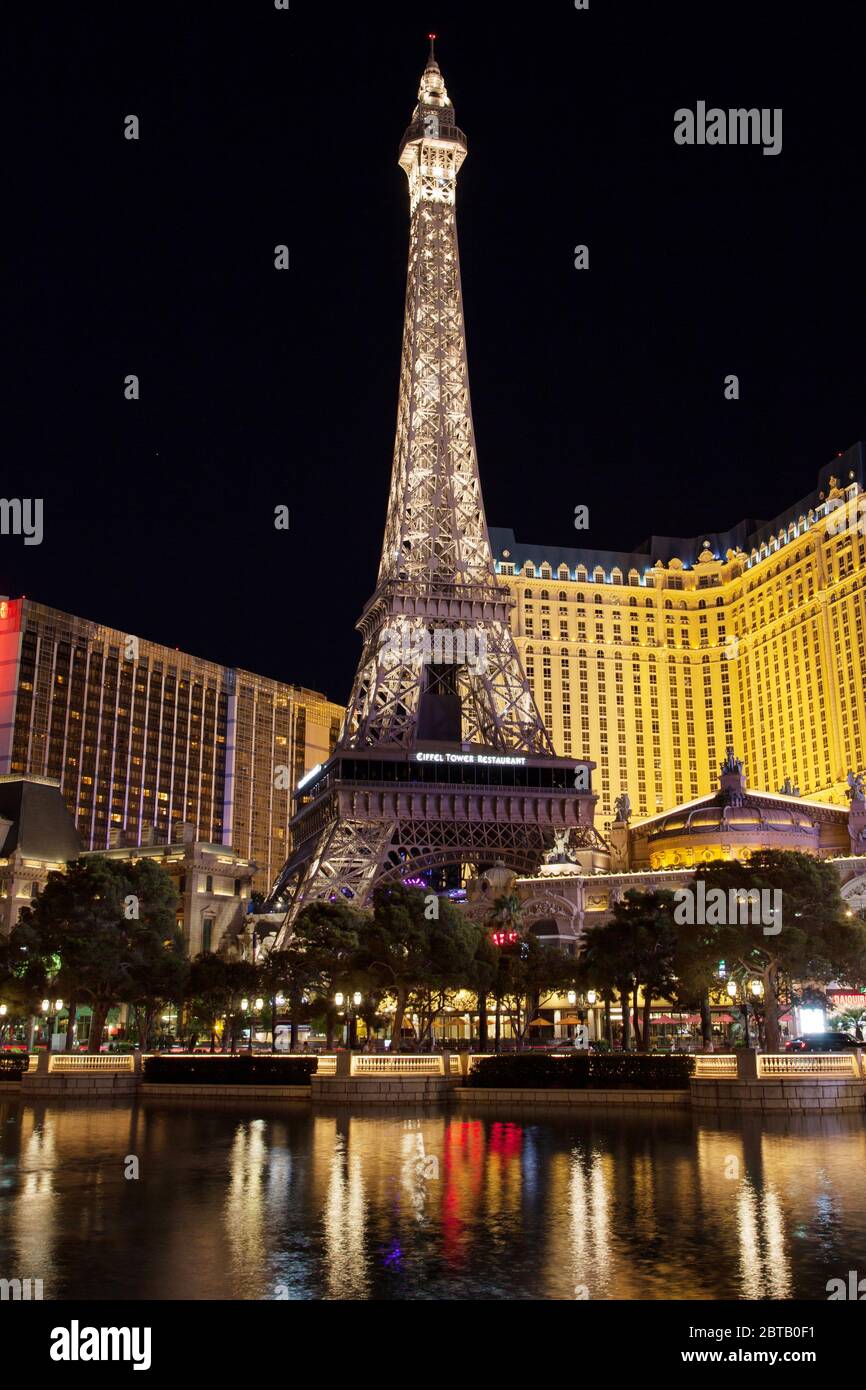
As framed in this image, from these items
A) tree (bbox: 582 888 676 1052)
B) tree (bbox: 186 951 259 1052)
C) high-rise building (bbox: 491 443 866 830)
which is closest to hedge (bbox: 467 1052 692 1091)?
tree (bbox: 582 888 676 1052)

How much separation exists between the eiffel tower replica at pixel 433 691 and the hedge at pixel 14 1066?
28877 mm

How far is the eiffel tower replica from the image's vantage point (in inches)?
4016

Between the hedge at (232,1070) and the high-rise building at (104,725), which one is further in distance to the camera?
the high-rise building at (104,725)

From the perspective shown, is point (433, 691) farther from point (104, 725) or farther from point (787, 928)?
point (104, 725)

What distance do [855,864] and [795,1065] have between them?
167ft

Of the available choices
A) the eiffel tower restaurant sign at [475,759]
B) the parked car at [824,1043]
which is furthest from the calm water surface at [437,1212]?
the eiffel tower restaurant sign at [475,759]

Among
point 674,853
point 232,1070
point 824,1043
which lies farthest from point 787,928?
point 674,853

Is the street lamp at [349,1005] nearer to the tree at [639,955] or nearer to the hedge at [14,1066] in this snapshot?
the tree at [639,955]

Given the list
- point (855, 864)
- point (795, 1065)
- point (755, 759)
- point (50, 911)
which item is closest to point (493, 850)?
point (855, 864)

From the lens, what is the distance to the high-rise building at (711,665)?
170 metres

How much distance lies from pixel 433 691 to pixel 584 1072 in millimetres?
70125

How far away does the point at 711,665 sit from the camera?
19888 cm

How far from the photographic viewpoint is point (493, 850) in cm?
10281
